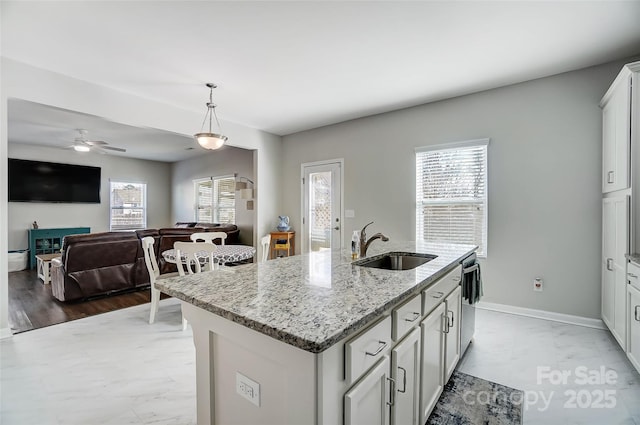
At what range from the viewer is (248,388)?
99 cm

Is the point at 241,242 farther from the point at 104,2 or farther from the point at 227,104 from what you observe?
the point at 104,2

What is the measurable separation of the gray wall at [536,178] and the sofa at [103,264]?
3.73m

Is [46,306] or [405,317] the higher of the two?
[405,317]

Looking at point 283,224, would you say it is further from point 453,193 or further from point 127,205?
point 127,205

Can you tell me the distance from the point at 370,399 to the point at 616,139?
308 cm

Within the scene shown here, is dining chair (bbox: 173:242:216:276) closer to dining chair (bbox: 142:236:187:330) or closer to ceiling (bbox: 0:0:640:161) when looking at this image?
dining chair (bbox: 142:236:187:330)

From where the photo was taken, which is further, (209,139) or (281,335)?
(209,139)

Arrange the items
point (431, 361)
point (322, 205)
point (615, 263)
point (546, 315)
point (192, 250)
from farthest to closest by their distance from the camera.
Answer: point (322, 205)
point (546, 315)
point (192, 250)
point (615, 263)
point (431, 361)

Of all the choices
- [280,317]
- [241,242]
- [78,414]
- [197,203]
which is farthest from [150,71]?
[197,203]

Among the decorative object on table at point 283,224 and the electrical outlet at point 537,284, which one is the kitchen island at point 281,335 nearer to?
the electrical outlet at point 537,284

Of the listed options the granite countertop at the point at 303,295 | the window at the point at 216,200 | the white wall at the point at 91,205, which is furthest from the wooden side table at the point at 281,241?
the white wall at the point at 91,205

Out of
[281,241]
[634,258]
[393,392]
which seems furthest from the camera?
[281,241]

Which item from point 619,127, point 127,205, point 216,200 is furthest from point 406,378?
point 127,205

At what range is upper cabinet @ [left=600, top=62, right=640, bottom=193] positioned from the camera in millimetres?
2234
